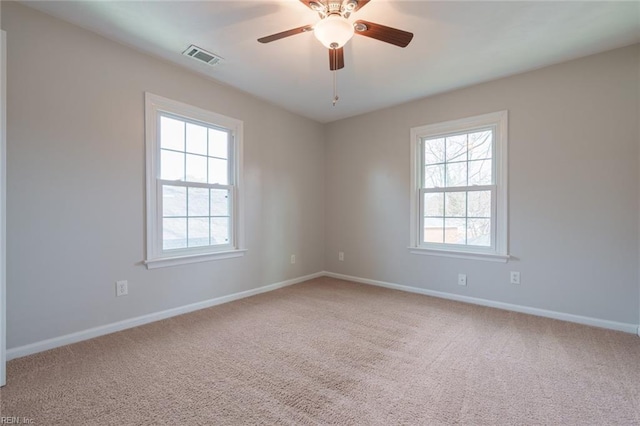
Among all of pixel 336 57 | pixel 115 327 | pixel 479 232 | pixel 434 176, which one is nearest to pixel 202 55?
pixel 336 57

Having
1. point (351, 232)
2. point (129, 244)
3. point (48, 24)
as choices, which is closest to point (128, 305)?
point (129, 244)

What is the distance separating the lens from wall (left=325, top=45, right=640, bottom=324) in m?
2.53

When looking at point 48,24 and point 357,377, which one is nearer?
point 357,377

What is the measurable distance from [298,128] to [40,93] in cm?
284

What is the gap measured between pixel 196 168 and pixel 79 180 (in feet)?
3.38

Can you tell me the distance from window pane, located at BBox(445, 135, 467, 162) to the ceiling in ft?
1.98

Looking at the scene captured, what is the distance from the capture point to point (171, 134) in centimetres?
293

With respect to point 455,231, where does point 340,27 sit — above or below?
above

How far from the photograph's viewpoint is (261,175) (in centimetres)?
378

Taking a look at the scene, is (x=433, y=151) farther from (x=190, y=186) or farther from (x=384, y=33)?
(x=190, y=186)

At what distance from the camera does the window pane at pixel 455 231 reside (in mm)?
3447

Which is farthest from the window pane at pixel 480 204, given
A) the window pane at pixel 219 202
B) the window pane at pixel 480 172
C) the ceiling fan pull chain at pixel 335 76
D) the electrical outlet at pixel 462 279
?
the window pane at pixel 219 202

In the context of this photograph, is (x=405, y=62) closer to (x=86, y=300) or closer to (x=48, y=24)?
(x=48, y=24)

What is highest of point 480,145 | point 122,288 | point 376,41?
point 376,41
